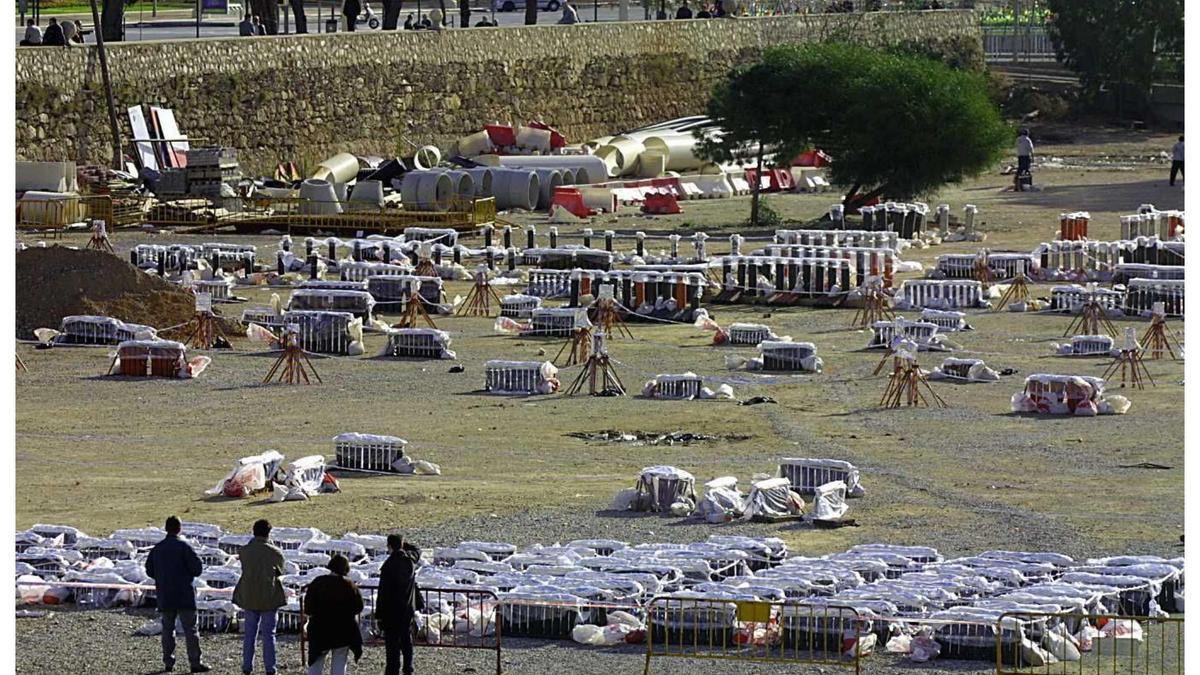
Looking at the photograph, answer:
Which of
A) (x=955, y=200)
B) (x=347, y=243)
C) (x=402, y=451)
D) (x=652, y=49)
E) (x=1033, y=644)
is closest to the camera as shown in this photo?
(x=1033, y=644)

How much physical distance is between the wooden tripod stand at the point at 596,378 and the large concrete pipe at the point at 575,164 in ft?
89.1

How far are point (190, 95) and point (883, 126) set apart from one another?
56.5ft

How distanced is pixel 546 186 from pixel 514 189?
4.56ft

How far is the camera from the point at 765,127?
4781 cm

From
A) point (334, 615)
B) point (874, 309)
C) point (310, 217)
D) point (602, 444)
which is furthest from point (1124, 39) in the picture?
point (334, 615)

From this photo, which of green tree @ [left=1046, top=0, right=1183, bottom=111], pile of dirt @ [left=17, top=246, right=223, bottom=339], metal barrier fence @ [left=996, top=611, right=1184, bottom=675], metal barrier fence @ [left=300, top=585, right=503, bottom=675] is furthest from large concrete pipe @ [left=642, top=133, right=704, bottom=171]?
metal barrier fence @ [left=996, top=611, right=1184, bottom=675]

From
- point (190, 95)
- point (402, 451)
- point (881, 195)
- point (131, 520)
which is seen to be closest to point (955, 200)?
point (881, 195)

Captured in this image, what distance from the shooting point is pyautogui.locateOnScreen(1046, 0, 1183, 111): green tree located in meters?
72.7

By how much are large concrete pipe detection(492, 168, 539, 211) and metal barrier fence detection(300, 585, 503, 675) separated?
35.2m

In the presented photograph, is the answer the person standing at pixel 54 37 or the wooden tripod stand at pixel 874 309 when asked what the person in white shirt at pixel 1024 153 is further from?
the wooden tripod stand at pixel 874 309

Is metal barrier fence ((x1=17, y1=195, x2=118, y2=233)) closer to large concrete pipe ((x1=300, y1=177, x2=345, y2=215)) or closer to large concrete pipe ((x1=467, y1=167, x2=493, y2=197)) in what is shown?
large concrete pipe ((x1=300, y1=177, x2=345, y2=215))

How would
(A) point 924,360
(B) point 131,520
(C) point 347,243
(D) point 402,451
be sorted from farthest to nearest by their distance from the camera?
(C) point 347,243 → (A) point 924,360 → (D) point 402,451 → (B) point 131,520

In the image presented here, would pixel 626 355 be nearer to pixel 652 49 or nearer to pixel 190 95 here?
pixel 190 95

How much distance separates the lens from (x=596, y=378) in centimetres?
2800
